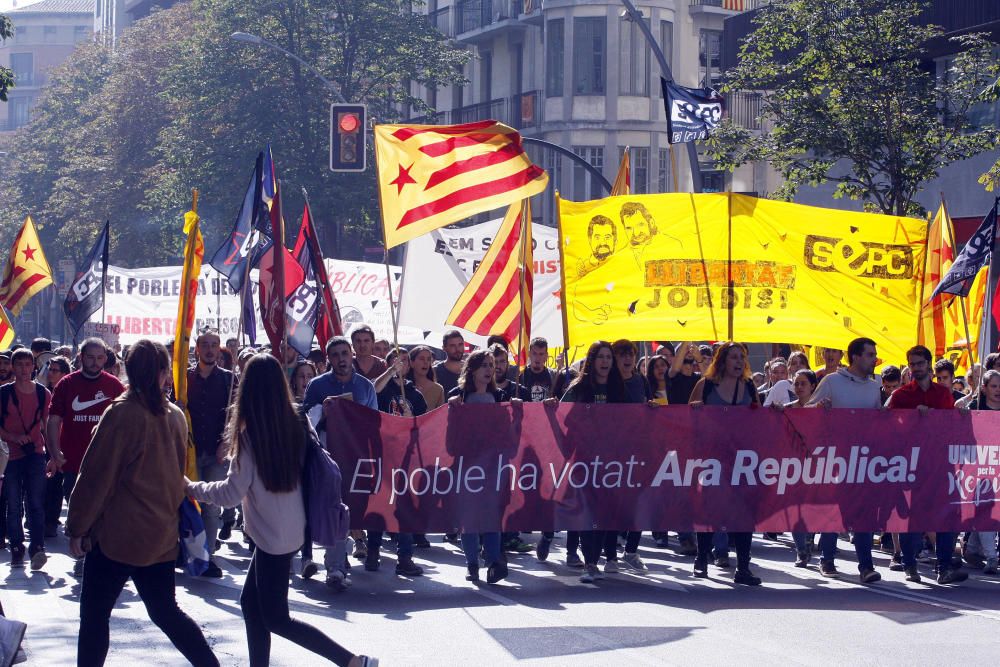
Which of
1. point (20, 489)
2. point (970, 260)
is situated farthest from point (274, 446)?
point (970, 260)

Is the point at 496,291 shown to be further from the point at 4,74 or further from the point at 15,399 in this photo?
the point at 4,74

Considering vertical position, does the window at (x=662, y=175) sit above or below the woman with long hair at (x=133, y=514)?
above

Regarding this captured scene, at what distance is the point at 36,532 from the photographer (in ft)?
38.1

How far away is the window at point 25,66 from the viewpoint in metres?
138

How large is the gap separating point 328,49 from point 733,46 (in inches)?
668

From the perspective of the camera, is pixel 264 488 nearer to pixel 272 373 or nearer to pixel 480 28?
pixel 272 373

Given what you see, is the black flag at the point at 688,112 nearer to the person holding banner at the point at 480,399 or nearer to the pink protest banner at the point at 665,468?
the person holding banner at the point at 480,399

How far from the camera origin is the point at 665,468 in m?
11.2

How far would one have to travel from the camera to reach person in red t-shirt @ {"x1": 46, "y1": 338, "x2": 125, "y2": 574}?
35.9 ft

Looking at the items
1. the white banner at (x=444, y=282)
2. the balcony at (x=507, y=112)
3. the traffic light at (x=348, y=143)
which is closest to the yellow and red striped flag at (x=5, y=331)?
the white banner at (x=444, y=282)

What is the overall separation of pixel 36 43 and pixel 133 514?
141 m

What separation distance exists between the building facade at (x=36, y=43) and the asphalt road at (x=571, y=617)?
133276 millimetres

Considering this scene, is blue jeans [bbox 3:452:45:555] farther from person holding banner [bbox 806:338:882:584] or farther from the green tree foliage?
the green tree foliage

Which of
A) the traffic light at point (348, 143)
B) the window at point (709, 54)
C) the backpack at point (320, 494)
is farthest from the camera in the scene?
the window at point (709, 54)
